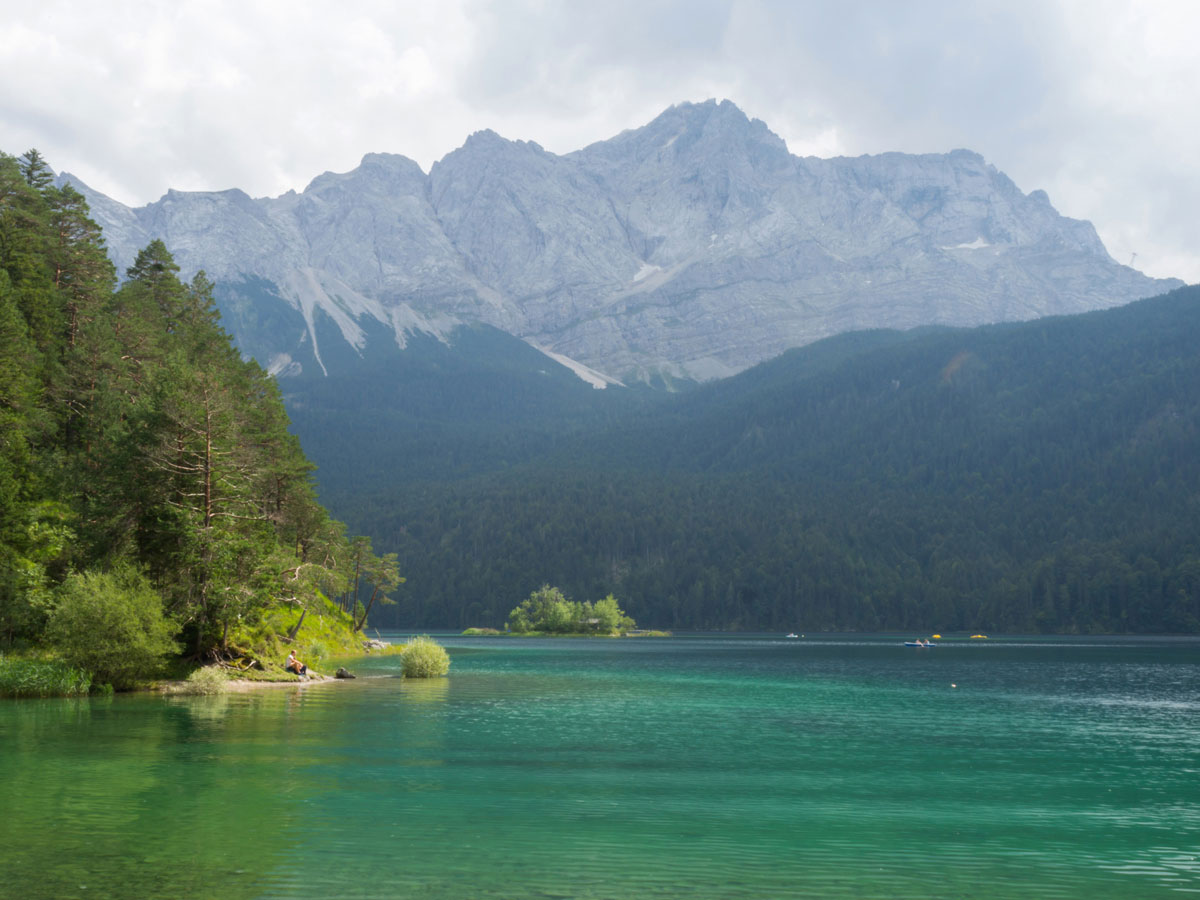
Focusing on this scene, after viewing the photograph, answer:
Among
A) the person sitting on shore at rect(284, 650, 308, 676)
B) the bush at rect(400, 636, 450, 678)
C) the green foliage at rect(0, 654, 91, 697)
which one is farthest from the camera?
the bush at rect(400, 636, 450, 678)

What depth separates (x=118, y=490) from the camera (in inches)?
2717

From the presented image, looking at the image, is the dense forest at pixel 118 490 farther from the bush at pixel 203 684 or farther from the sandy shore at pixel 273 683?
the sandy shore at pixel 273 683

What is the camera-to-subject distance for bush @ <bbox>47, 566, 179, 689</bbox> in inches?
2339

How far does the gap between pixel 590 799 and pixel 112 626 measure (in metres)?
40.6

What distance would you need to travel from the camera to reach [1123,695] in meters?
78.6

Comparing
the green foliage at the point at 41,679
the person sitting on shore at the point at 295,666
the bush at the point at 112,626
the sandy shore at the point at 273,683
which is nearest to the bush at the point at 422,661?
the sandy shore at the point at 273,683

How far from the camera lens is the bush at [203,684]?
66.8 m

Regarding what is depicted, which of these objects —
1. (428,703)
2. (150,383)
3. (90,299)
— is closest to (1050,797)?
(428,703)

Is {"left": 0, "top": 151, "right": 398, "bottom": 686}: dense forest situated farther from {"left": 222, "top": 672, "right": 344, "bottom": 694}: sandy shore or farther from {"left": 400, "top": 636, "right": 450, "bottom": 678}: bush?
{"left": 400, "top": 636, "right": 450, "bottom": 678}: bush

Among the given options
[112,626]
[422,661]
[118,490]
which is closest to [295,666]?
[422,661]

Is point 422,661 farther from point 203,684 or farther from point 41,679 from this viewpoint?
point 41,679

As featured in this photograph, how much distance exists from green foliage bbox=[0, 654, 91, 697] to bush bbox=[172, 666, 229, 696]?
6.03 m

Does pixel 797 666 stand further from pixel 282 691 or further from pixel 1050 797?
pixel 1050 797

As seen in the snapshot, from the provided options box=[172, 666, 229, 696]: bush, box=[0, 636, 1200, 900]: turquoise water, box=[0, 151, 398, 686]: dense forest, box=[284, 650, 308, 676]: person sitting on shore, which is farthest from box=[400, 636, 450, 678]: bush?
box=[172, 666, 229, 696]: bush
